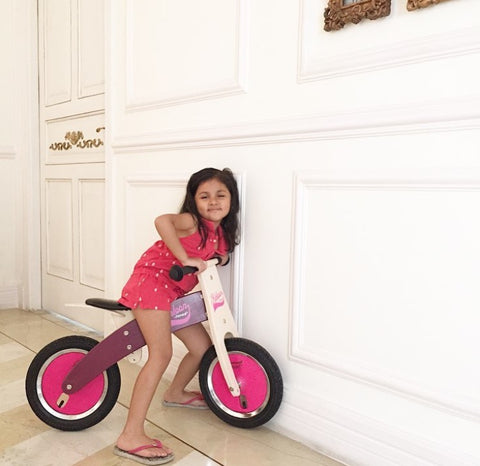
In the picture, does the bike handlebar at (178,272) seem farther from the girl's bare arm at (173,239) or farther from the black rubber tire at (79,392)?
the black rubber tire at (79,392)

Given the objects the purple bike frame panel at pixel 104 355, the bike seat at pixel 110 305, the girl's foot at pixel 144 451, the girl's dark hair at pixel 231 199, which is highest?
the girl's dark hair at pixel 231 199

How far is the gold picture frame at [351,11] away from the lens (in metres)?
1.24

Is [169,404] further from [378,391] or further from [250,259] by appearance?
[378,391]

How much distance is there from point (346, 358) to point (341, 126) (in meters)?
0.69

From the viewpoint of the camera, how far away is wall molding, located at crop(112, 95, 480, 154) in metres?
1.15

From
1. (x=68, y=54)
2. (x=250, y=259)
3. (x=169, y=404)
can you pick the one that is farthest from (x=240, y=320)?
(x=68, y=54)

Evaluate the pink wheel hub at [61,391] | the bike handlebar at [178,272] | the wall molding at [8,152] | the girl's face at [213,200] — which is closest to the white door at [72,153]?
the wall molding at [8,152]

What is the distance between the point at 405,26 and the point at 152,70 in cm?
110

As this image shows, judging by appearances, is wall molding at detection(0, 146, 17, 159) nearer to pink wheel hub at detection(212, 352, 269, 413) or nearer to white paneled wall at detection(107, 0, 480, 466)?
white paneled wall at detection(107, 0, 480, 466)

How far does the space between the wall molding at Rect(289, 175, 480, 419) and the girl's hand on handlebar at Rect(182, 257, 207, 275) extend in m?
0.29

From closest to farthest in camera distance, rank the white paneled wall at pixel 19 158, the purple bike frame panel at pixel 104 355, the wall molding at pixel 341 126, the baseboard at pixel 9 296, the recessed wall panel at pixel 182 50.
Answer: the wall molding at pixel 341 126
the purple bike frame panel at pixel 104 355
the recessed wall panel at pixel 182 50
the white paneled wall at pixel 19 158
the baseboard at pixel 9 296

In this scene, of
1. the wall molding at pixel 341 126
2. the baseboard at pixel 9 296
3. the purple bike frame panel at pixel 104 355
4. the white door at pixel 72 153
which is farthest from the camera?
the baseboard at pixel 9 296

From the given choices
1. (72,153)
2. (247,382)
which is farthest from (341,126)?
(72,153)

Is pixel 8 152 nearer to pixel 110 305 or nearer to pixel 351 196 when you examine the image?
pixel 110 305
